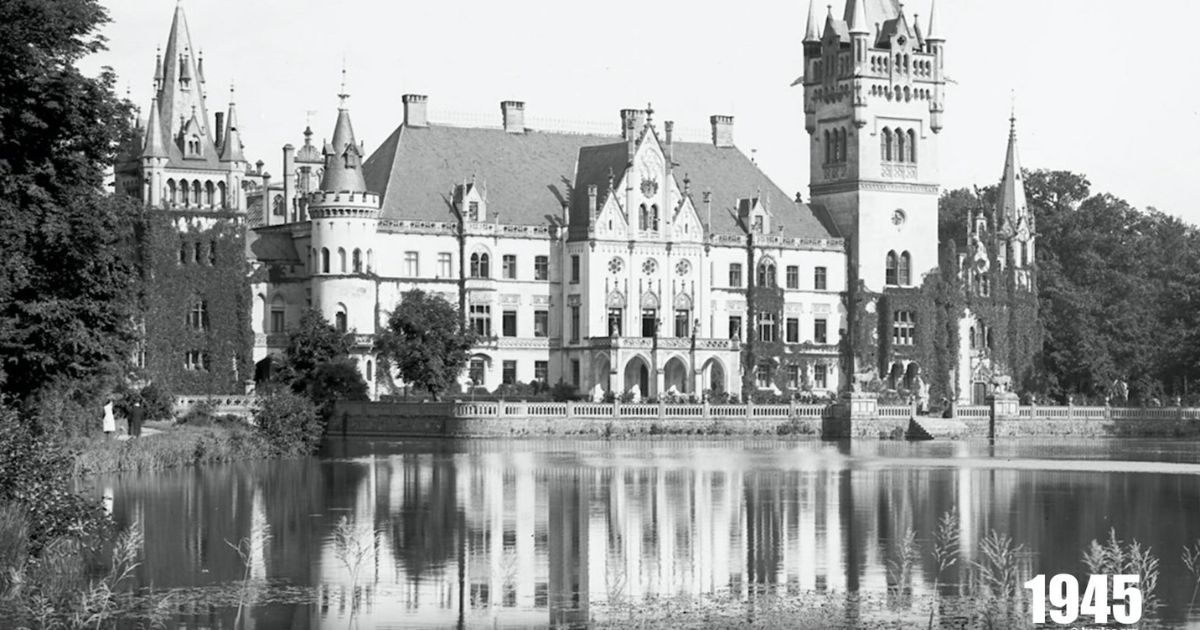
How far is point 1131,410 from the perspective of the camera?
282 ft

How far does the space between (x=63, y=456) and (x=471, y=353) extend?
5366 cm

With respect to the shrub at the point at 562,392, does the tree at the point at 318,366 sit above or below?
above

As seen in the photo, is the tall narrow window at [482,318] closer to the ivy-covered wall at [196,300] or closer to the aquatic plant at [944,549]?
the ivy-covered wall at [196,300]

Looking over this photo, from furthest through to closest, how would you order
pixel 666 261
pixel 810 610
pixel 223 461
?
pixel 666 261
pixel 223 461
pixel 810 610

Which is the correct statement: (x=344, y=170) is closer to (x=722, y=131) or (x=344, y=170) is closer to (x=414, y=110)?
(x=414, y=110)

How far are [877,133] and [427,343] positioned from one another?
83.1 ft

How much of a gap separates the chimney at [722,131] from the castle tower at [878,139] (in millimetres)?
3483

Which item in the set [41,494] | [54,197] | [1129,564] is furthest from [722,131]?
[1129,564]

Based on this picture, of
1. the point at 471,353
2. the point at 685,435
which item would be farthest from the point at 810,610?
the point at 471,353

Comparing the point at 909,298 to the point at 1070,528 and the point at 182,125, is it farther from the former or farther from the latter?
the point at 1070,528

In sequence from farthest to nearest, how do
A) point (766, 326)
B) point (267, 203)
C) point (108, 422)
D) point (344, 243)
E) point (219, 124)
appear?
point (267, 203)
point (766, 326)
point (219, 124)
point (344, 243)
point (108, 422)

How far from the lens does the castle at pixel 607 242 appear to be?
83.7m

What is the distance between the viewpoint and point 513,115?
93500 mm

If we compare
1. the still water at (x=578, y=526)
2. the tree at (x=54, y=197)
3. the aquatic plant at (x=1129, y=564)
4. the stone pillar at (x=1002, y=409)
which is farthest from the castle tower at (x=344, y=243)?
the aquatic plant at (x=1129, y=564)
